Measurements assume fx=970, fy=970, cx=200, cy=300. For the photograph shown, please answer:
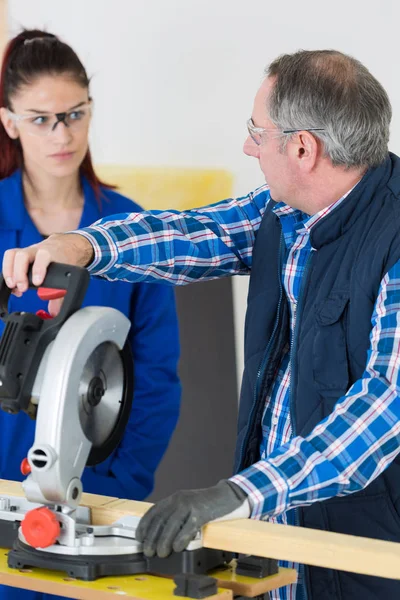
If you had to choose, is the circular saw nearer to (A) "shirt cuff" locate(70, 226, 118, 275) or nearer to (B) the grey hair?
(A) "shirt cuff" locate(70, 226, 118, 275)

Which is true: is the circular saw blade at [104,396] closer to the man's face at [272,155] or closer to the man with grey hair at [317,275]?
the man with grey hair at [317,275]

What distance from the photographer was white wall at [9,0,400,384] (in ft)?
9.99

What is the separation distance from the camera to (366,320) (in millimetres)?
1978

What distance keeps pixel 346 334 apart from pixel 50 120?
126 centimetres

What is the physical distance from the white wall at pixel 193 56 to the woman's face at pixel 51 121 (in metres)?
0.58

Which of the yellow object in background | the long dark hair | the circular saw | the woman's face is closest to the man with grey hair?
the circular saw

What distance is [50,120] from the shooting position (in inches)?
112

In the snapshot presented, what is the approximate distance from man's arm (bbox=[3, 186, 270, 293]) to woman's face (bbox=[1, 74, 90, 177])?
63cm

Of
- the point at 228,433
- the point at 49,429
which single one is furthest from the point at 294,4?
the point at 49,429

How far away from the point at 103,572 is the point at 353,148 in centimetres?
102

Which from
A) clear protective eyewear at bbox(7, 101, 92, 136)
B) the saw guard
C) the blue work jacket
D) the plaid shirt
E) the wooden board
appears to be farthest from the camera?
clear protective eyewear at bbox(7, 101, 92, 136)

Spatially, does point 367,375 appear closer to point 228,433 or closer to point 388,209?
point 388,209

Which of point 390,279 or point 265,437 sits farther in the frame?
point 265,437

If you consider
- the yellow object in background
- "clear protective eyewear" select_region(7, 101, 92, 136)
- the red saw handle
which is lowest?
the red saw handle
